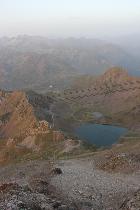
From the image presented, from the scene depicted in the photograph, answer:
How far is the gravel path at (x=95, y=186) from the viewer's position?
56775 mm

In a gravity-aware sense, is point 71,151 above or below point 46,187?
below

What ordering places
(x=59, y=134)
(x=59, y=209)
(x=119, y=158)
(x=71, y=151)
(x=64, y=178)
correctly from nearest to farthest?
(x=59, y=209) < (x=64, y=178) < (x=119, y=158) < (x=71, y=151) < (x=59, y=134)

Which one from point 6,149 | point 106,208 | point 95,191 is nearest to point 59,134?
point 6,149

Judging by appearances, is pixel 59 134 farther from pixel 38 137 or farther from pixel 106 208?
pixel 106 208

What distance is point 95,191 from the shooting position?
62156 mm

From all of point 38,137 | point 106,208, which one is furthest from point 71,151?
point 106,208

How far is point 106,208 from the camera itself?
53562 millimetres

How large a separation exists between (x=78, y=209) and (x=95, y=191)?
11811 millimetres

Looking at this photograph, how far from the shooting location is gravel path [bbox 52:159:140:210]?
186 feet

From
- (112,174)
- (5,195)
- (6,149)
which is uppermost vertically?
(5,195)

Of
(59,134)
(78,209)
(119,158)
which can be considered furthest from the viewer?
(59,134)

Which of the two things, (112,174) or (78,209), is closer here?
(78,209)

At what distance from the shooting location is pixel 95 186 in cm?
6519

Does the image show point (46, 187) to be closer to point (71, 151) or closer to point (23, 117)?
point (71, 151)
